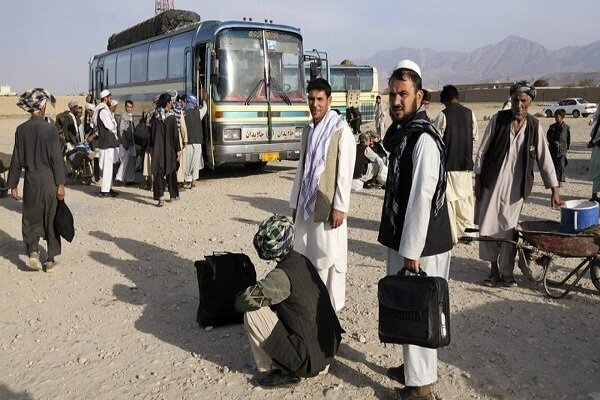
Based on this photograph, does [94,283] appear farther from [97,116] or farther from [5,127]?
[5,127]

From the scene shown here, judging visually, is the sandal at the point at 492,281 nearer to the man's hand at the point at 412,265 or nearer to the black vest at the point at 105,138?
the man's hand at the point at 412,265

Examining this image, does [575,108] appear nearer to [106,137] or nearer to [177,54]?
[177,54]

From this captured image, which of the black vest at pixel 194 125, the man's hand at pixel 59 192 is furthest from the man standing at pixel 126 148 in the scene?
the man's hand at pixel 59 192

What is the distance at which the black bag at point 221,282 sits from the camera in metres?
4.44

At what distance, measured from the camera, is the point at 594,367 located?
3.77m

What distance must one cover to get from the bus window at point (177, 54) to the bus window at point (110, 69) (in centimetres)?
460

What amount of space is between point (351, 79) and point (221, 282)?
23.5 meters

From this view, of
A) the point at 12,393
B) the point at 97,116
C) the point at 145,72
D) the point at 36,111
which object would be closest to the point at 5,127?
the point at 145,72

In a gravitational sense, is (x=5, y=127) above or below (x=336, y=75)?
below

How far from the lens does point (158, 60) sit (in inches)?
538

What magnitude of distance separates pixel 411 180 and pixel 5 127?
3486 cm

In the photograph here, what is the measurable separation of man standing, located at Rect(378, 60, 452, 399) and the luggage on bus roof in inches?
495

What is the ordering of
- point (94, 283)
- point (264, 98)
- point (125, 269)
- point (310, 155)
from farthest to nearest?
point (264, 98) < point (125, 269) < point (94, 283) < point (310, 155)

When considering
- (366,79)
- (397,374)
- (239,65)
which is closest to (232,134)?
(239,65)
